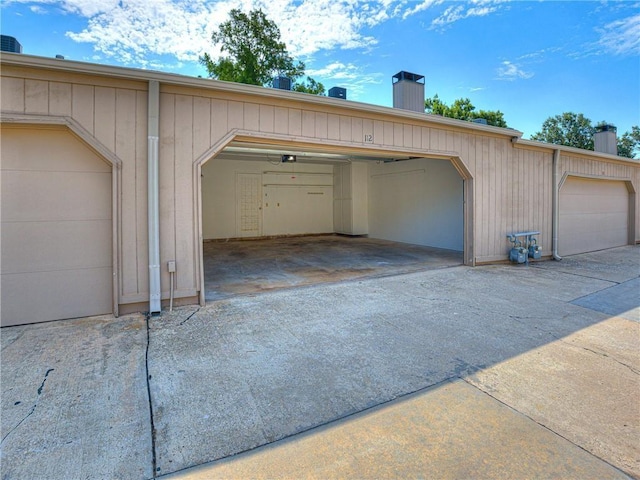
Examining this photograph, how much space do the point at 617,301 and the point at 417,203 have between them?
6.10 m

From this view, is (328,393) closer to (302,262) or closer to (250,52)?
(302,262)

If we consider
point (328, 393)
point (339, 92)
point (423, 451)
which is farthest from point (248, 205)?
point (423, 451)

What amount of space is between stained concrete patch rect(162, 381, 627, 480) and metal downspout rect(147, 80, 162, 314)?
105 inches

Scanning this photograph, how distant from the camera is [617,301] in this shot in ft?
14.0

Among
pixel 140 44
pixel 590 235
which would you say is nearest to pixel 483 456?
pixel 590 235

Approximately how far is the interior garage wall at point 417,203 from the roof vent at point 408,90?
2759 millimetres

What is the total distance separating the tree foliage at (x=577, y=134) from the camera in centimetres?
2270

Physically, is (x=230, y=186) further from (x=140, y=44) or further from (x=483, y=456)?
(x=483, y=456)

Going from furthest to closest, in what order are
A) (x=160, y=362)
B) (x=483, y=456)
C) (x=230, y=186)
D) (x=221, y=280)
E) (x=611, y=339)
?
(x=230, y=186) → (x=221, y=280) → (x=611, y=339) → (x=160, y=362) → (x=483, y=456)

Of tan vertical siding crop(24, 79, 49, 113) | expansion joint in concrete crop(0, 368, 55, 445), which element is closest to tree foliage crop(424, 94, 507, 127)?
tan vertical siding crop(24, 79, 49, 113)

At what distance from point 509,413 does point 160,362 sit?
96.8 inches

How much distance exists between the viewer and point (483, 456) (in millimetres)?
1608

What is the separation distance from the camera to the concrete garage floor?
5426 mm

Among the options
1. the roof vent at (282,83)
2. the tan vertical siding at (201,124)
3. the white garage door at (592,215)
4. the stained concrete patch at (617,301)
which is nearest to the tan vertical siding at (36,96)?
the tan vertical siding at (201,124)
